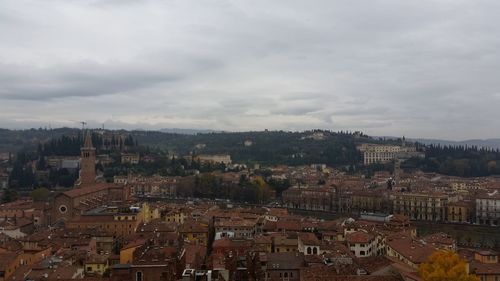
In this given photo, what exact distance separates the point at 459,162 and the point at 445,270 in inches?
3693

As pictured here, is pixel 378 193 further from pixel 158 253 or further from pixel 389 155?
pixel 389 155

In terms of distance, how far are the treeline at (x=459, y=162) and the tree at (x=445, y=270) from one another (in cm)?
9017

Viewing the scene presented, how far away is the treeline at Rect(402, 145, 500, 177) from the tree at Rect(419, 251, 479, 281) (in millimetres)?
90171

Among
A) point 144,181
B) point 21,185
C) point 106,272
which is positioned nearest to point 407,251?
point 106,272

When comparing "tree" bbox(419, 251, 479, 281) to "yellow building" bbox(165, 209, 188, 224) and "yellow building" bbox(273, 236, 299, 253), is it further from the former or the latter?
"yellow building" bbox(165, 209, 188, 224)

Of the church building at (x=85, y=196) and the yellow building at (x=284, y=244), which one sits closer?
the yellow building at (x=284, y=244)

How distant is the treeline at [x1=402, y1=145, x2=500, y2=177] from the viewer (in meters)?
108

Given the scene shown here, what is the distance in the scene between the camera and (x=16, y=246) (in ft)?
118

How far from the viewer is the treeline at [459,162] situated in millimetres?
107562

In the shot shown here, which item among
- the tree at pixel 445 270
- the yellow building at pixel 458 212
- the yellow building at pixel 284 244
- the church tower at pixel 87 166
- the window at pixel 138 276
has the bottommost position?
the yellow building at pixel 458 212

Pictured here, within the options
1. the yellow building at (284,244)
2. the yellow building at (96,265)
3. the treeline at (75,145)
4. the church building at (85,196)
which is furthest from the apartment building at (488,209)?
the treeline at (75,145)

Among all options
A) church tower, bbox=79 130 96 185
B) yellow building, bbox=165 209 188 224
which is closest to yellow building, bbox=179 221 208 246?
yellow building, bbox=165 209 188 224

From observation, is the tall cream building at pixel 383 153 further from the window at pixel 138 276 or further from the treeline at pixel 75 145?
the window at pixel 138 276

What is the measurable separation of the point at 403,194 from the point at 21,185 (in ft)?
186
